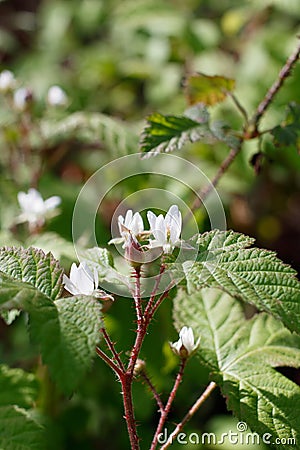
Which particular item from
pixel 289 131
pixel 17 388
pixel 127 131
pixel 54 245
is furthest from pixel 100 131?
pixel 17 388

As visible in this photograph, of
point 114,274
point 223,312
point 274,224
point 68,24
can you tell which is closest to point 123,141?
point 223,312

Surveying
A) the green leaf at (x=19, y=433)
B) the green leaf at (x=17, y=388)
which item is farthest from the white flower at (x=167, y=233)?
the green leaf at (x=17, y=388)

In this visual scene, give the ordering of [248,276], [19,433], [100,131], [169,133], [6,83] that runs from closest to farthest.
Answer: [248,276]
[19,433]
[169,133]
[100,131]
[6,83]

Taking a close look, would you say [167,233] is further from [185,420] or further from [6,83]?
[6,83]

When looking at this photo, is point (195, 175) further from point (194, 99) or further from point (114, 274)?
point (114, 274)

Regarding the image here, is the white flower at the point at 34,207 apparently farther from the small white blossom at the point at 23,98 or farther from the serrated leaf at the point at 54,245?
the small white blossom at the point at 23,98

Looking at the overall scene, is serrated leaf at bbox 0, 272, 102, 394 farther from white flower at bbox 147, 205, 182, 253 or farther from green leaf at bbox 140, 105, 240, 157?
green leaf at bbox 140, 105, 240, 157
